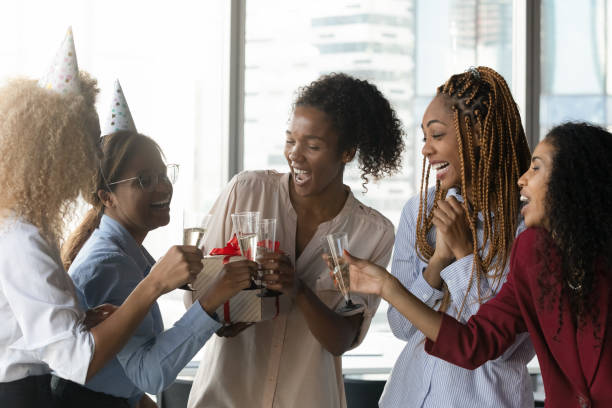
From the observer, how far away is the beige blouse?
6.58 ft

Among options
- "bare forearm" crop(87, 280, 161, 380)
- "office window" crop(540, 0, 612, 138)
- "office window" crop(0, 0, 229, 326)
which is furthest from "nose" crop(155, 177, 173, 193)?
"office window" crop(540, 0, 612, 138)

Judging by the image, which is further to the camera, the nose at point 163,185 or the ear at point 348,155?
the ear at point 348,155

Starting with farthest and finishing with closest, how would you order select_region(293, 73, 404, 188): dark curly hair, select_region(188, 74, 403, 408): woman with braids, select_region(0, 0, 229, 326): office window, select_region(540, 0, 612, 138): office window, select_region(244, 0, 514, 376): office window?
select_region(540, 0, 612, 138): office window
select_region(244, 0, 514, 376): office window
select_region(0, 0, 229, 326): office window
select_region(293, 73, 404, 188): dark curly hair
select_region(188, 74, 403, 408): woman with braids

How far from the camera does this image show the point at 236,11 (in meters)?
3.96

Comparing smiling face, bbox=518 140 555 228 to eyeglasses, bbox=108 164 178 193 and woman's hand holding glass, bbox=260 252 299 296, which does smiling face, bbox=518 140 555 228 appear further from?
eyeglasses, bbox=108 164 178 193

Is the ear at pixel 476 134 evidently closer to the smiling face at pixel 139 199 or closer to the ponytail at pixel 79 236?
the smiling face at pixel 139 199

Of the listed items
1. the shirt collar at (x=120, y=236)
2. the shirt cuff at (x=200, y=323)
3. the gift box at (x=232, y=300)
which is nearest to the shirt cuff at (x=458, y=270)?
the gift box at (x=232, y=300)

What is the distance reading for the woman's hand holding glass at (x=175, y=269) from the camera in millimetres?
1546

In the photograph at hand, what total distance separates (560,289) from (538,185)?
24 centimetres

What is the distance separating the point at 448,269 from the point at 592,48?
328 centimetres

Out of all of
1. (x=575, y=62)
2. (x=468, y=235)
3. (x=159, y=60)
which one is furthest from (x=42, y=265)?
(x=575, y=62)

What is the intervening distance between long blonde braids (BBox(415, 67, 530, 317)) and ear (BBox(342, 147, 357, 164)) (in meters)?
0.53

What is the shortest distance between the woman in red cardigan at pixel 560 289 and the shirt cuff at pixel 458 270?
12cm

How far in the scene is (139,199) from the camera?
1.85 m
